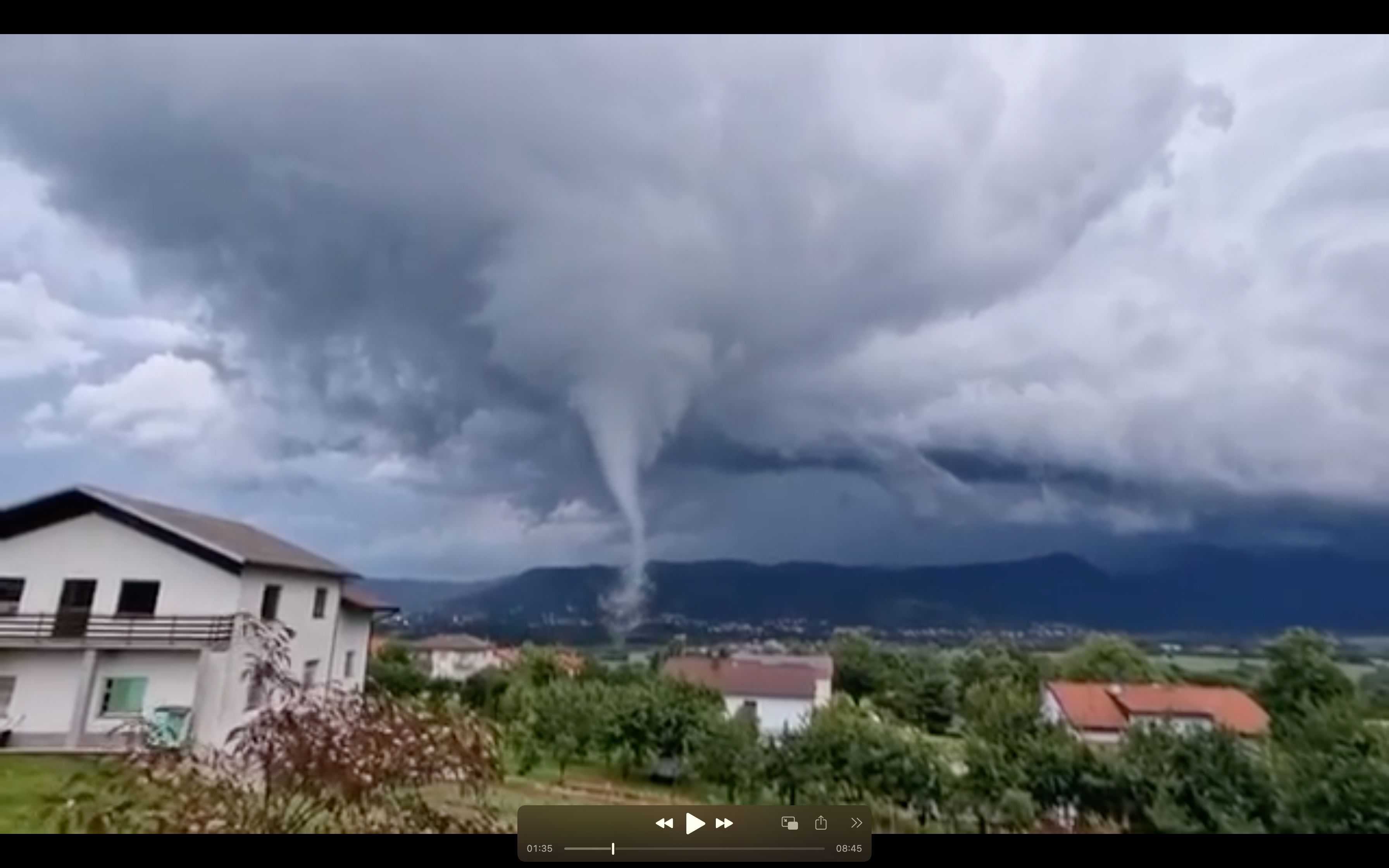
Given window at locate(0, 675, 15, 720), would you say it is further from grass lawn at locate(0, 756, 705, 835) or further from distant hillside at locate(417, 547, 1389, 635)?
distant hillside at locate(417, 547, 1389, 635)

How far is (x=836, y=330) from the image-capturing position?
6.34ft

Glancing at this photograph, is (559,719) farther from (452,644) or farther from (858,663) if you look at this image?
(858,663)

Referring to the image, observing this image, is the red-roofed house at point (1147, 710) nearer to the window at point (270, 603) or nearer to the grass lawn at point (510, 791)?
the grass lawn at point (510, 791)

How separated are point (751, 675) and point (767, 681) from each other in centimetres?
4

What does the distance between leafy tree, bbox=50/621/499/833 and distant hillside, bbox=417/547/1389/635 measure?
254 millimetres

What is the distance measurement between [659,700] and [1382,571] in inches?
63.1

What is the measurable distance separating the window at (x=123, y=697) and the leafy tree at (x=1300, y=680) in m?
2.32

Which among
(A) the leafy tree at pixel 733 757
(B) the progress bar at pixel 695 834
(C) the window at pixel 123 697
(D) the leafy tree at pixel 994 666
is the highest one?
(D) the leafy tree at pixel 994 666

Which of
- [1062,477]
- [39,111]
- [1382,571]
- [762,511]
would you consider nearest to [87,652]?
[39,111]

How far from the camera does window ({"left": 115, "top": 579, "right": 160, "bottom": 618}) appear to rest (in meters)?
1.67

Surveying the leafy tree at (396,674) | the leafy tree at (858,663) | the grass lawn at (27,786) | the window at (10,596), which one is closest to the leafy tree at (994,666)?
the leafy tree at (858,663)

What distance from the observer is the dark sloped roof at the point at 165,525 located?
1.71 metres
